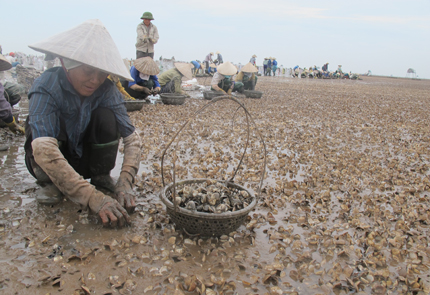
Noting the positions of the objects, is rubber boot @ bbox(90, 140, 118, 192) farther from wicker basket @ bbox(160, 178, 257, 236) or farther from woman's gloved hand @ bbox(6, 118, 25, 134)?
woman's gloved hand @ bbox(6, 118, 25, 134)

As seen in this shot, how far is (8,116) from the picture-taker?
3.68m

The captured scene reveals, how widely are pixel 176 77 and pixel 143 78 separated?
1.09 m

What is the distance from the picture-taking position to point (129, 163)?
7.70 feet

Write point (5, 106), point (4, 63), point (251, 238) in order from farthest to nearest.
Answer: point (5, 106) → point (4, 63) → point (251, 238)

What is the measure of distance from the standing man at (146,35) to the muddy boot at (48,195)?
243 inches

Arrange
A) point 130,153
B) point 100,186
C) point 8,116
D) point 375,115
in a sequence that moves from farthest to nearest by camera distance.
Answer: point 375,115
point 8,116
point 100,186
point 130,153

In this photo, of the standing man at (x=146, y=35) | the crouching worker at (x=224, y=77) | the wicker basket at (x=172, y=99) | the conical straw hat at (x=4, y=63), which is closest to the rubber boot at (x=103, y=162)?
the conical straw hat at (x=4, y=63)

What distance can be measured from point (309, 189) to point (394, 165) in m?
1.60

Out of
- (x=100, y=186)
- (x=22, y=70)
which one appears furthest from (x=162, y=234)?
(x=22, y=70)

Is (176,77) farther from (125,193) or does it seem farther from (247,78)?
(125,193)

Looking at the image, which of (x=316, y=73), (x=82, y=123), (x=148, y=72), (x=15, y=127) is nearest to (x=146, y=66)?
(x=148, y=72)

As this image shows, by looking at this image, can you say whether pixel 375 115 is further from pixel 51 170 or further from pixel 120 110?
pixel 51 170

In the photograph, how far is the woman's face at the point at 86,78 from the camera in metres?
1.95

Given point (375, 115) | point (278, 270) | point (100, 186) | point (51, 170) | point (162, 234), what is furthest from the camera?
point (375, 115)
